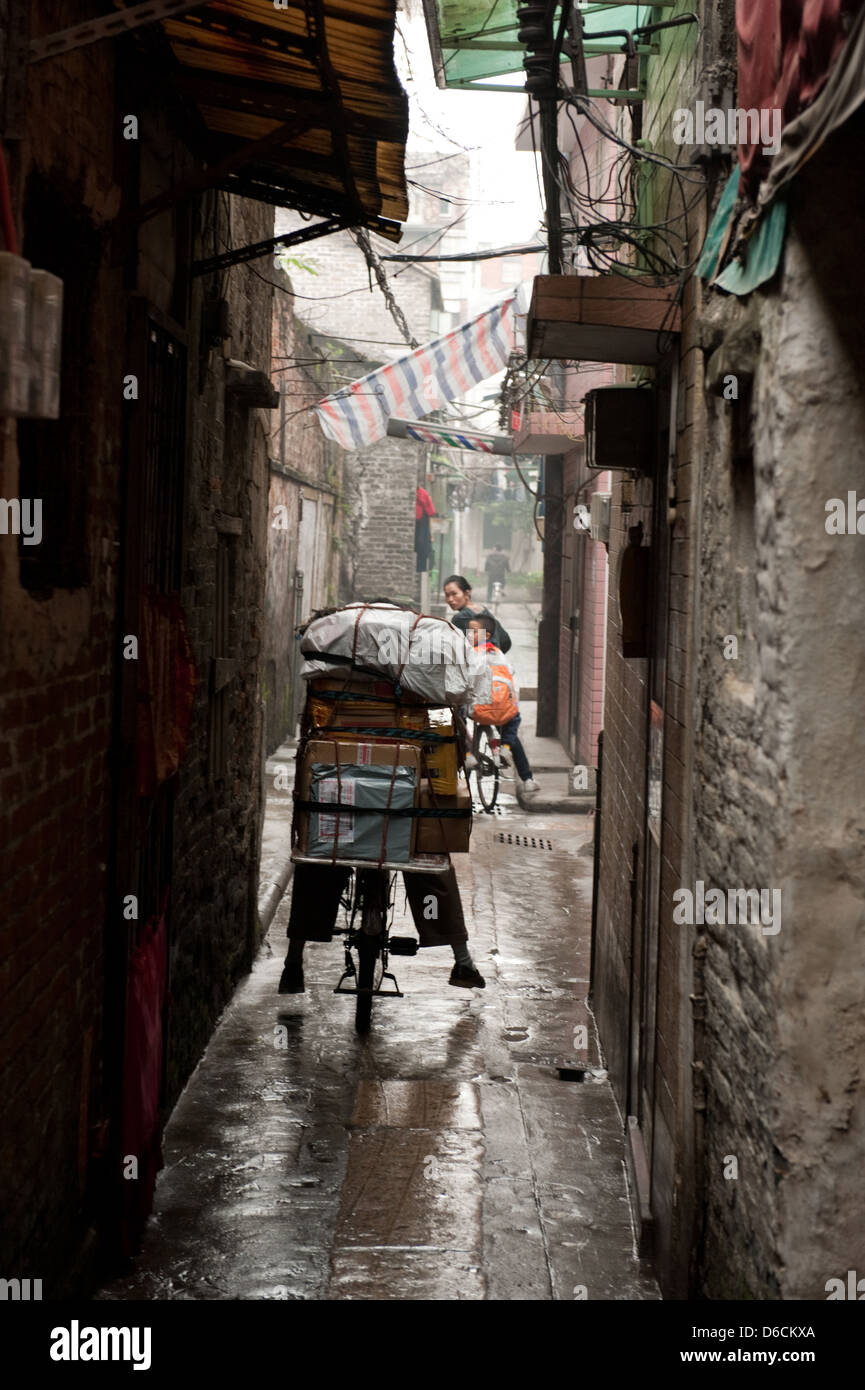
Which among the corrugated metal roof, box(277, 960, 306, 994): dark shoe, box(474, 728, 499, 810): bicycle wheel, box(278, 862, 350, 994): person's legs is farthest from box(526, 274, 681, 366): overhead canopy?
box(474, 728, 499, 810): bicycle wheel

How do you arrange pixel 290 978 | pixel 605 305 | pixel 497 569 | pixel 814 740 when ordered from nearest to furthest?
pixel 814 740, pixel 605 305, pixel 290 978, pixel 497 569

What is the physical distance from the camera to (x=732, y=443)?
405 centimetres

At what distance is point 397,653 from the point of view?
7.12m

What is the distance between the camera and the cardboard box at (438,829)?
712 centimetres

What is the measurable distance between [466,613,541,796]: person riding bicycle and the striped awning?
8.86ft

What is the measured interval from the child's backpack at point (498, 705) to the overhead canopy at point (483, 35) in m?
7.02

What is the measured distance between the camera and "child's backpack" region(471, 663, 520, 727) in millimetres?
14242

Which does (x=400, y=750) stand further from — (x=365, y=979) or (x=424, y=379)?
(x=424, y=379)

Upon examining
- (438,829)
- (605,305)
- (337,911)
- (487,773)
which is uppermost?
(605,305)

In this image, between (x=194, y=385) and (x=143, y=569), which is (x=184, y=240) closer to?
(x=194, y=385)

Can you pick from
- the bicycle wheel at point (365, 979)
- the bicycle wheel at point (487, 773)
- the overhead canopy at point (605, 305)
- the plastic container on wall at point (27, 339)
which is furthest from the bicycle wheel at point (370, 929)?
the bicycle wheel at point (487, 773)

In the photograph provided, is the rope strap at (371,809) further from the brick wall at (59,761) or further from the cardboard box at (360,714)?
the brick wall at (59,761)

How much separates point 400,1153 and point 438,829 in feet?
5.62

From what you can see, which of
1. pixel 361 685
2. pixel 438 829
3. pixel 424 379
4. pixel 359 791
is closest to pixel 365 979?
pixel 438 829
